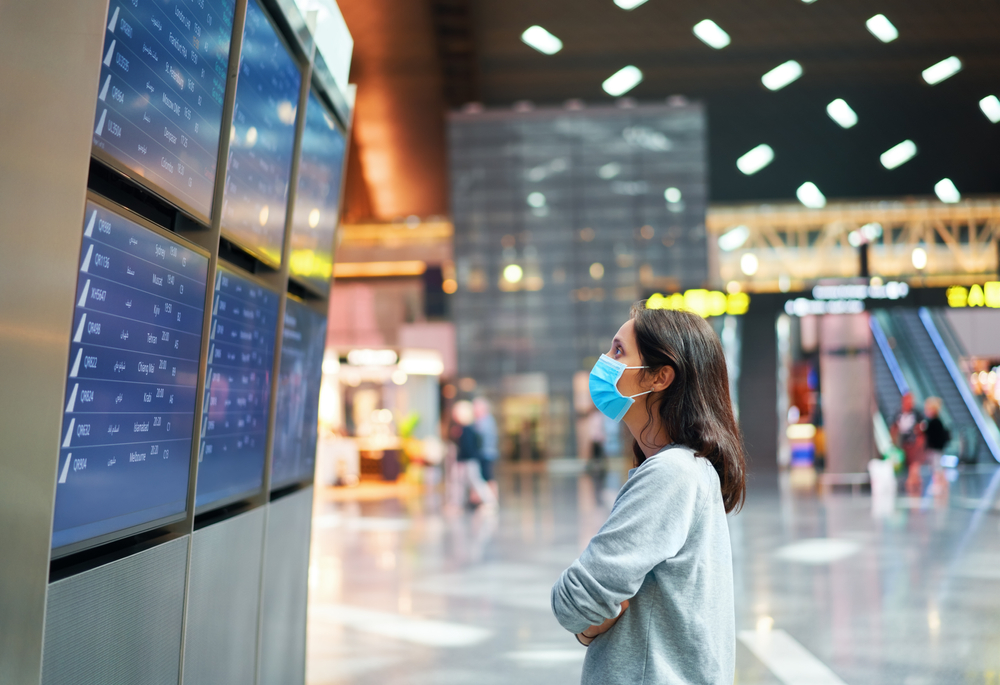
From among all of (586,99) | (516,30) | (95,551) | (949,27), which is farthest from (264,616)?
(586,99)

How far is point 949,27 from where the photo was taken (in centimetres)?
1166

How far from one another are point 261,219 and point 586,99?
90.8ft

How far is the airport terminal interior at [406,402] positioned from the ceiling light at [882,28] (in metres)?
0.14

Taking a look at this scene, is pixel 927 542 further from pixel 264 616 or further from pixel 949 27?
pixel 264 616

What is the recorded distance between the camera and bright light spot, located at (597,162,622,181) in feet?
98.6

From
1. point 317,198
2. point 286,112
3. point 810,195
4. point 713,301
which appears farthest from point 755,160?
point 286,112

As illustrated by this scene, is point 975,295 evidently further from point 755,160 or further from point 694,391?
point 694,391

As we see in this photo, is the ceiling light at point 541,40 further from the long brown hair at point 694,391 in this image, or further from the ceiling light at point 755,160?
the long brown hair at point 694,391

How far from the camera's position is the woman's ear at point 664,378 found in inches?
77.5

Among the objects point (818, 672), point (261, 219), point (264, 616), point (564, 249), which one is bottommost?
point (818, 672)

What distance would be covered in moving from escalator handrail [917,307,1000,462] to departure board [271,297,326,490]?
23436mm

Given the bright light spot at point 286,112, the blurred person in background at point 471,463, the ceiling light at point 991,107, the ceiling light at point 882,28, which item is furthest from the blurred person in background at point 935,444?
the bright light spot at point 286,112

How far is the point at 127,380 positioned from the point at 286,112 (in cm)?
170

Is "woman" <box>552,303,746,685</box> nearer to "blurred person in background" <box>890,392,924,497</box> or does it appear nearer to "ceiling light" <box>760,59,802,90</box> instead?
"blurred person in background" <box>890,392,924,497</box>
